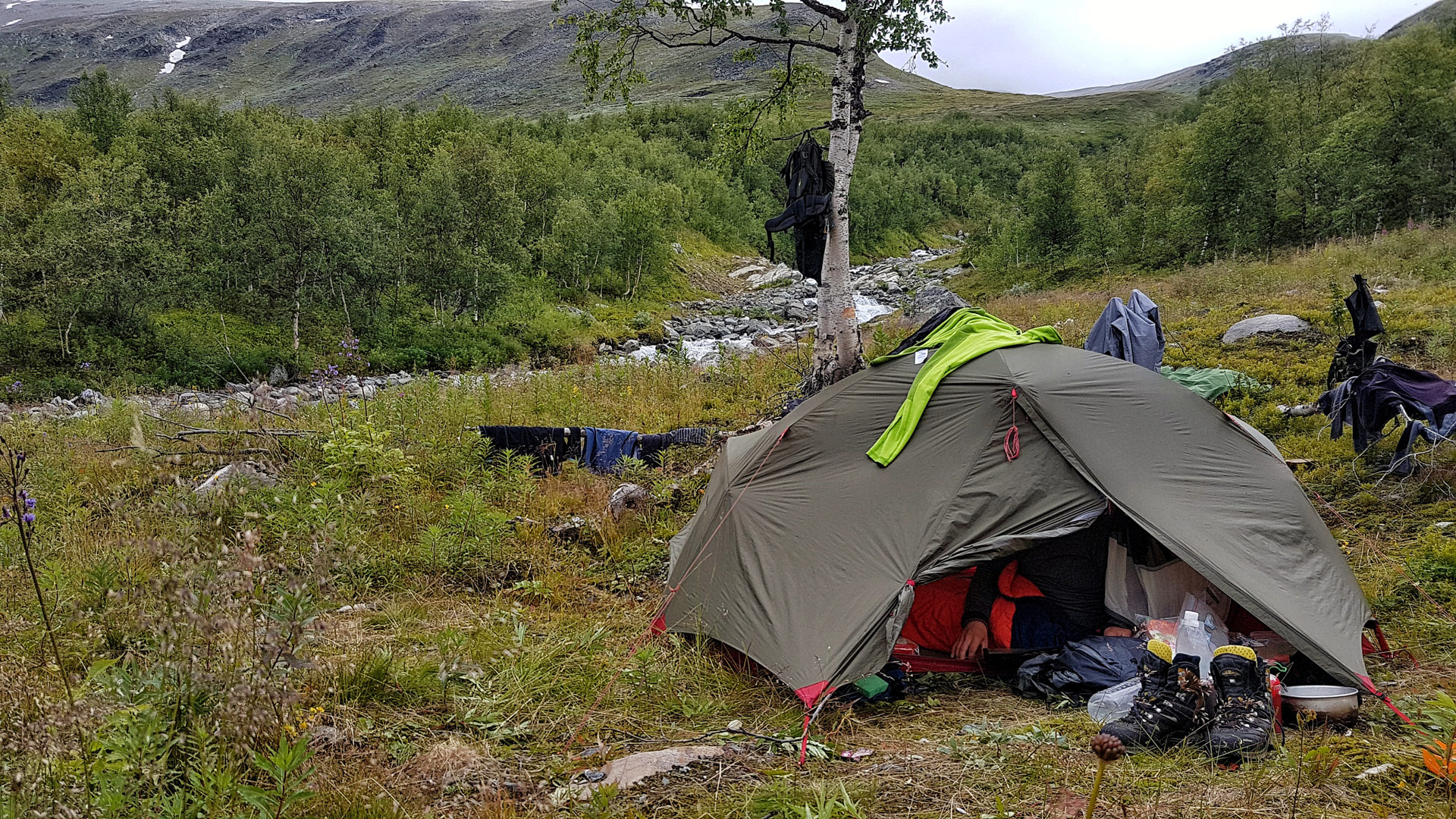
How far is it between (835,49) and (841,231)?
91.8 inches

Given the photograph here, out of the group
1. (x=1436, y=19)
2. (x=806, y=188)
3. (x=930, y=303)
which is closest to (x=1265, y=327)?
(x=806, y=188)

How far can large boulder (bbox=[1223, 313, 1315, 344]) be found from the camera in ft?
39.0

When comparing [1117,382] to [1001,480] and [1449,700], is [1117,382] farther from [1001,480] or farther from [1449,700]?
[1449,700]

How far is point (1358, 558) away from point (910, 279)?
4438 cm

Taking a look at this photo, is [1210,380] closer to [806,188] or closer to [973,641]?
[806,188]

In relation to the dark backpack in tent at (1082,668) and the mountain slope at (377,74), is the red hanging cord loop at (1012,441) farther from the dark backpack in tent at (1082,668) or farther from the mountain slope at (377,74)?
A: the mountain slope at (377,74)

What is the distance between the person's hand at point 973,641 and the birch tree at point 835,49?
496 centimetres

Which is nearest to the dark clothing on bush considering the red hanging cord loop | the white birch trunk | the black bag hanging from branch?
the red hanging cord loop

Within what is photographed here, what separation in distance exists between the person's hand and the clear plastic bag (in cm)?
87

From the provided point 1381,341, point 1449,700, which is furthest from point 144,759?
point 1381,341

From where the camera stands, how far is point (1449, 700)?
3.10 meters

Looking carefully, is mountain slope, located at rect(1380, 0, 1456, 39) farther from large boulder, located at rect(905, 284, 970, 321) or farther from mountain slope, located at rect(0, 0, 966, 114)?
mountain slope, located at rect(0, 0, 966, 114)

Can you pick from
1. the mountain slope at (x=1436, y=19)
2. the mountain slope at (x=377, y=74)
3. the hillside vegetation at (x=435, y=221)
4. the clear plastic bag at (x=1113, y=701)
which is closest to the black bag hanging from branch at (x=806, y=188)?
the clear plastic bag at (x=1113, y=701)

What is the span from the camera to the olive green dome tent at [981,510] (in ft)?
15.0
